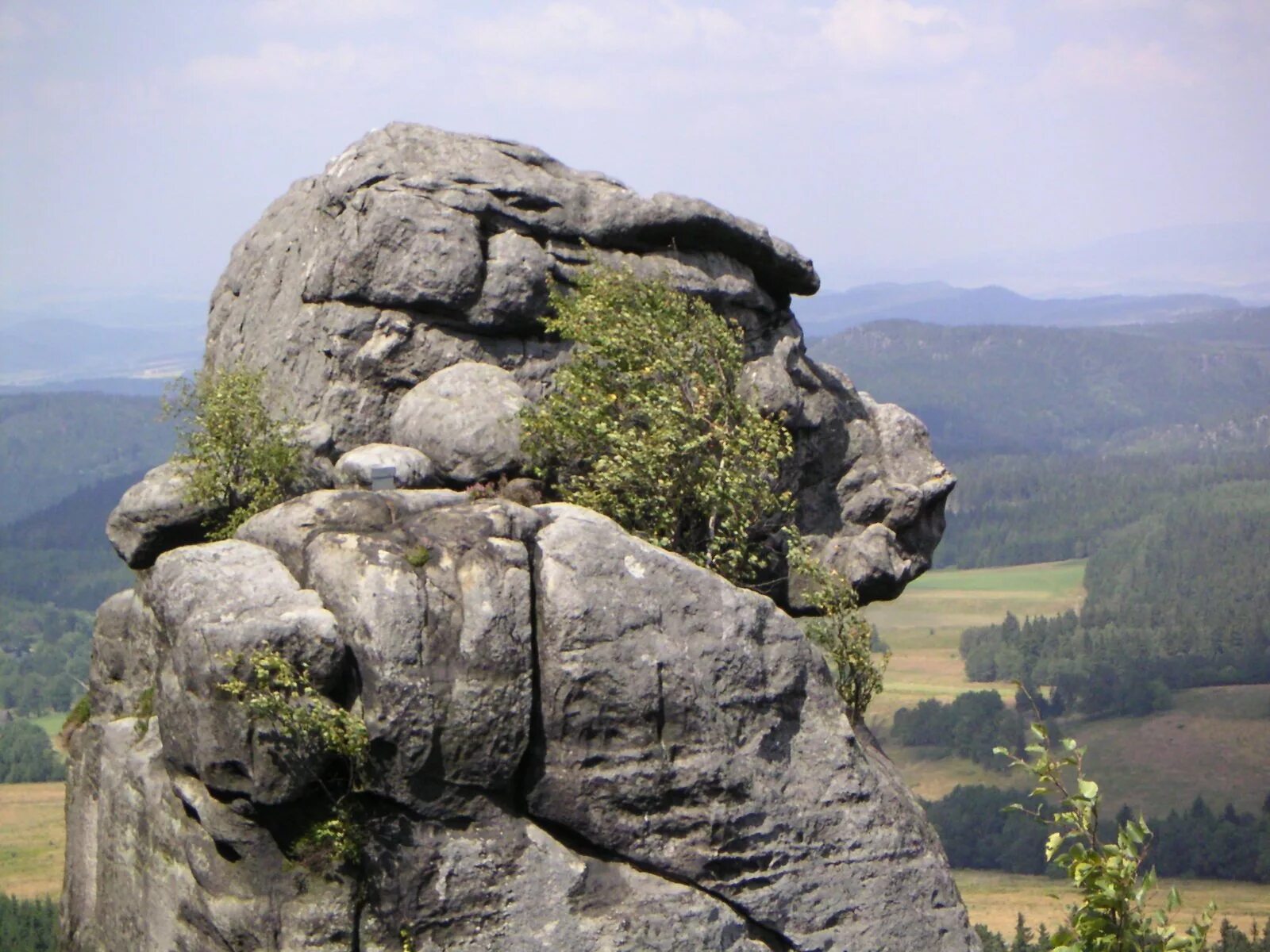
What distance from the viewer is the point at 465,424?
1975cm

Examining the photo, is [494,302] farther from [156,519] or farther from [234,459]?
[156,519]

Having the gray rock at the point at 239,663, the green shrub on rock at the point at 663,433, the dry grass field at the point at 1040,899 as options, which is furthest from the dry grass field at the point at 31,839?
the gray rock at the point at 239,663

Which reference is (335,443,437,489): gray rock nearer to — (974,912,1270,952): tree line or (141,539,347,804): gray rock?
(141,539,347,804): gray rock

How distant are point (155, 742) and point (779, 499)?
363 inches

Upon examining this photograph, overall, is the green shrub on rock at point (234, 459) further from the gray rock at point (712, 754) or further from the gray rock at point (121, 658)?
the gray rock at point (712, 754)

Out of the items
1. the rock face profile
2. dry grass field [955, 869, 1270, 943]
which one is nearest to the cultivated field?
dry grass field [955, 869, 1270, 943]

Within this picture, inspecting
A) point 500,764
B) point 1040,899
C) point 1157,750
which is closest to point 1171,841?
point 1040,899

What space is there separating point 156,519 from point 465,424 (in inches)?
179

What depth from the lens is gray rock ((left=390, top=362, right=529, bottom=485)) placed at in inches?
770

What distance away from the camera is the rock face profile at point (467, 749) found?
1486cm

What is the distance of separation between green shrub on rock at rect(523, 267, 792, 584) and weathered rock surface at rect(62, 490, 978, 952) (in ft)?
6.67

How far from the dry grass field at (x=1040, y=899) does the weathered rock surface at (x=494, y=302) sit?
212 feet

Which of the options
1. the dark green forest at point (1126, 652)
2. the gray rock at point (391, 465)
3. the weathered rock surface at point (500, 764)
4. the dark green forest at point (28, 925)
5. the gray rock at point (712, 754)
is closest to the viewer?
the weathered rock surface at point (500, 764)

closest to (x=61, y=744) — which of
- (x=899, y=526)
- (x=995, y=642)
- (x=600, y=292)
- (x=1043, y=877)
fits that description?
(x=600, y=292)
